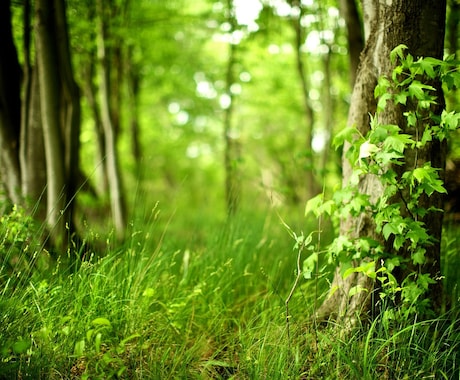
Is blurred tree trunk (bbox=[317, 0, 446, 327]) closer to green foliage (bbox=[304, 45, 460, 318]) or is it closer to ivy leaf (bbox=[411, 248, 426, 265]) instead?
green foliage (bbox=[304, 45, 460, 318])

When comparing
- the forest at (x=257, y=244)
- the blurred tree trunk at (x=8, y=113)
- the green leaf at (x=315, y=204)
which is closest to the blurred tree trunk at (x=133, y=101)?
the forest at (x=257, y=244)

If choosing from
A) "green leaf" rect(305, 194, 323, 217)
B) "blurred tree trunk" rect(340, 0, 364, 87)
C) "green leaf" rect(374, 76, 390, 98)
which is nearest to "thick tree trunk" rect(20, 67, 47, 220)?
"green leaf" rect(305, 194, 323, 217)

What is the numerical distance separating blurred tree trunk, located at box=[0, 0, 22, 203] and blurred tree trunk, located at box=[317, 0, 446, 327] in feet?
9.25

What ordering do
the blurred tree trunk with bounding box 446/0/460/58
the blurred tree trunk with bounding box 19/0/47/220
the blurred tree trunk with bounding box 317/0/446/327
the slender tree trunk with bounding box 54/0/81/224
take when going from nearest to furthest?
the blurred tree trunk with bounding box 317/0/446/327 < the slender tree trunk with bounding box 54/0/81/224 < the blurred tree trunk with bounding box 19/0/47/220 < the blurred tree trunk with bounding box 446/0/460/58

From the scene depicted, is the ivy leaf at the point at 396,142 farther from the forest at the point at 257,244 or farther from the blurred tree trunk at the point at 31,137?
the blurred tree trunk at the point at 31,137

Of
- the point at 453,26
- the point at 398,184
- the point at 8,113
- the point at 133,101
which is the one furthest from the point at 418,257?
the point at 133,101

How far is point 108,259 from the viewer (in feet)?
7.25

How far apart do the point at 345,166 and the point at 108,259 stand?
1.51m

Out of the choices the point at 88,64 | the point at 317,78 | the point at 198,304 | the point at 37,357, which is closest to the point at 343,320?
the point at 198,304

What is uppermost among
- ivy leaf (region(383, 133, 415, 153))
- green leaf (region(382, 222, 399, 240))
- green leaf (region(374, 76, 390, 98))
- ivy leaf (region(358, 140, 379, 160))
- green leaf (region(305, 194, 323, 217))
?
green leaf (region(374, 76, 390, 98))

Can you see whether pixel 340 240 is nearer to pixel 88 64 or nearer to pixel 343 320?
pixel 343 320

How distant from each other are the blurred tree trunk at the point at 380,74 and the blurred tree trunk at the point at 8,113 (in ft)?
9.25

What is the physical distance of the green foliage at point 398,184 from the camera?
1.73m

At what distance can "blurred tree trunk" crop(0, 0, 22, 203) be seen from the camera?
11.2 feet
